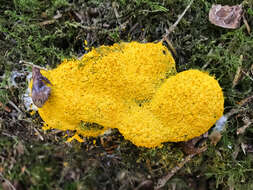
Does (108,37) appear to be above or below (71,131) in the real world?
above

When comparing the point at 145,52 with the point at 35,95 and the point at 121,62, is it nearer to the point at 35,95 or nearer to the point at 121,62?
the point at 121,62

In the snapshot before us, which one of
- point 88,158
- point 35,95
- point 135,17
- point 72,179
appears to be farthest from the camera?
point 72,179

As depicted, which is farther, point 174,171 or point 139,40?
point 174,171

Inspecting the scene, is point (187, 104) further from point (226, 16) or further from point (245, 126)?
point (226, 16)

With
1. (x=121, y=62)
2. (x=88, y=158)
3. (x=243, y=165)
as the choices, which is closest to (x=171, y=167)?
(x=243, y=165)

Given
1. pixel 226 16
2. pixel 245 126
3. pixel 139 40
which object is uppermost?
pixel 226 16

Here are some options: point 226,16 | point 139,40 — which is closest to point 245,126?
point 226,16
